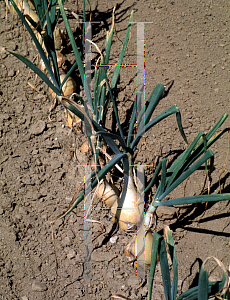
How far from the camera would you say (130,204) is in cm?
118

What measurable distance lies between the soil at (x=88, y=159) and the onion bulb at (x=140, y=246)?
64 mm

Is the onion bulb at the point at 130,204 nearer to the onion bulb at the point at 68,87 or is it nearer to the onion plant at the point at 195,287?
the onion plant at the point at 195,287

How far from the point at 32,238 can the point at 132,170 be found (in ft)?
1.76

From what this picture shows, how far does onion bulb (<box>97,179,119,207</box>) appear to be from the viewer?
1.26 metres

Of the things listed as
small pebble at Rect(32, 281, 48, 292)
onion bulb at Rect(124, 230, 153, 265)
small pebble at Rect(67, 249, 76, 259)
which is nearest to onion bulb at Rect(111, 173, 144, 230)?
onion bulb at Rect(124, 230, 153, 265)

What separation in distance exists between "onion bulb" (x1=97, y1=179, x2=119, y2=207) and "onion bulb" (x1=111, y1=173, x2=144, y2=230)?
0.07 meters

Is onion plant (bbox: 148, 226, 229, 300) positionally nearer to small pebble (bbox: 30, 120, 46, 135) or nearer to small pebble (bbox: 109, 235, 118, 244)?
small pebble (bbox: 109, 235, 118, 244)

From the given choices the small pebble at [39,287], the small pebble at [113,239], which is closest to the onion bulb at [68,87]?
the small pebble at [113,239]

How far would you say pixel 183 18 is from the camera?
6.22 ft

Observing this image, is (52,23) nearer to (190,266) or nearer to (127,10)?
(127,10)

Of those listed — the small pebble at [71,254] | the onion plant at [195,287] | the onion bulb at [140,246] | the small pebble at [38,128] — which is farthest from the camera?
the small pebble at [38,128]

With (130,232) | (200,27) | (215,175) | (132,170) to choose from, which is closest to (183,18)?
(200,27)

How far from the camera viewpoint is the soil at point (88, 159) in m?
1.21

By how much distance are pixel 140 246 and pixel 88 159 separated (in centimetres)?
50
